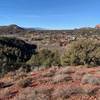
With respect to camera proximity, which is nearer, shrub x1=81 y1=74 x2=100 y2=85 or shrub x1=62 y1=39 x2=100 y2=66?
shrub x1=81 y1=74 x2=100 y2=85

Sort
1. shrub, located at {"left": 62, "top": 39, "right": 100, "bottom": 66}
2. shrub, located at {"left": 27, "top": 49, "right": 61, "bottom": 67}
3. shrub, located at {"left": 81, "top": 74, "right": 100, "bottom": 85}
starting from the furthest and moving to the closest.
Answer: shrub, located at {"left": 27, "top": 49, "right": 61, "bottom": 67}, shrub, located at {"left": 62, "top": 39, "right": 100, "bottom": 66}, shrub, located at {"left": 81, "top": 74, "right": 100, "bottom": 85}

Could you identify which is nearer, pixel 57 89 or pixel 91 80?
pixel 57 89

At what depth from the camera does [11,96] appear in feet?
43.1

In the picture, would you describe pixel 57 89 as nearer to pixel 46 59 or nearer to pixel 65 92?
pixel 65 92

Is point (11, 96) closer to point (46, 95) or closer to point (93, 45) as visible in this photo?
point (46, 95)

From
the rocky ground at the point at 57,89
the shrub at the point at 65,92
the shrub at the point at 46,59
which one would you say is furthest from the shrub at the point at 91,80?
the shrub at the point at 46,59

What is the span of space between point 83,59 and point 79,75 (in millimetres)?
7907

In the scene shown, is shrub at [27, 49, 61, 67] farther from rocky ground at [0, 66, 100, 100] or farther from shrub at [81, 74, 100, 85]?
shrub at [81, 74, 100, 85]

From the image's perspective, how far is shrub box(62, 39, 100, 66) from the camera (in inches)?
946

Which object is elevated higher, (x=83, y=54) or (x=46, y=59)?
(x=83, y=54)

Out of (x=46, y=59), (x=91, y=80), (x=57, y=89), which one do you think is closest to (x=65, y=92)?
(x=57, y=89)

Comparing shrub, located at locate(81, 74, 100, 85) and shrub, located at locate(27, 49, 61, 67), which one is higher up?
shrub, located at locate(81, 74, 100, 85)

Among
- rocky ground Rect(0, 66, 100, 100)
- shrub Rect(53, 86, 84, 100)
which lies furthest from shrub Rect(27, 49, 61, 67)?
shrub Rect(53, 86, 84, 100)

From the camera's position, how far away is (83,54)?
24016 mm
